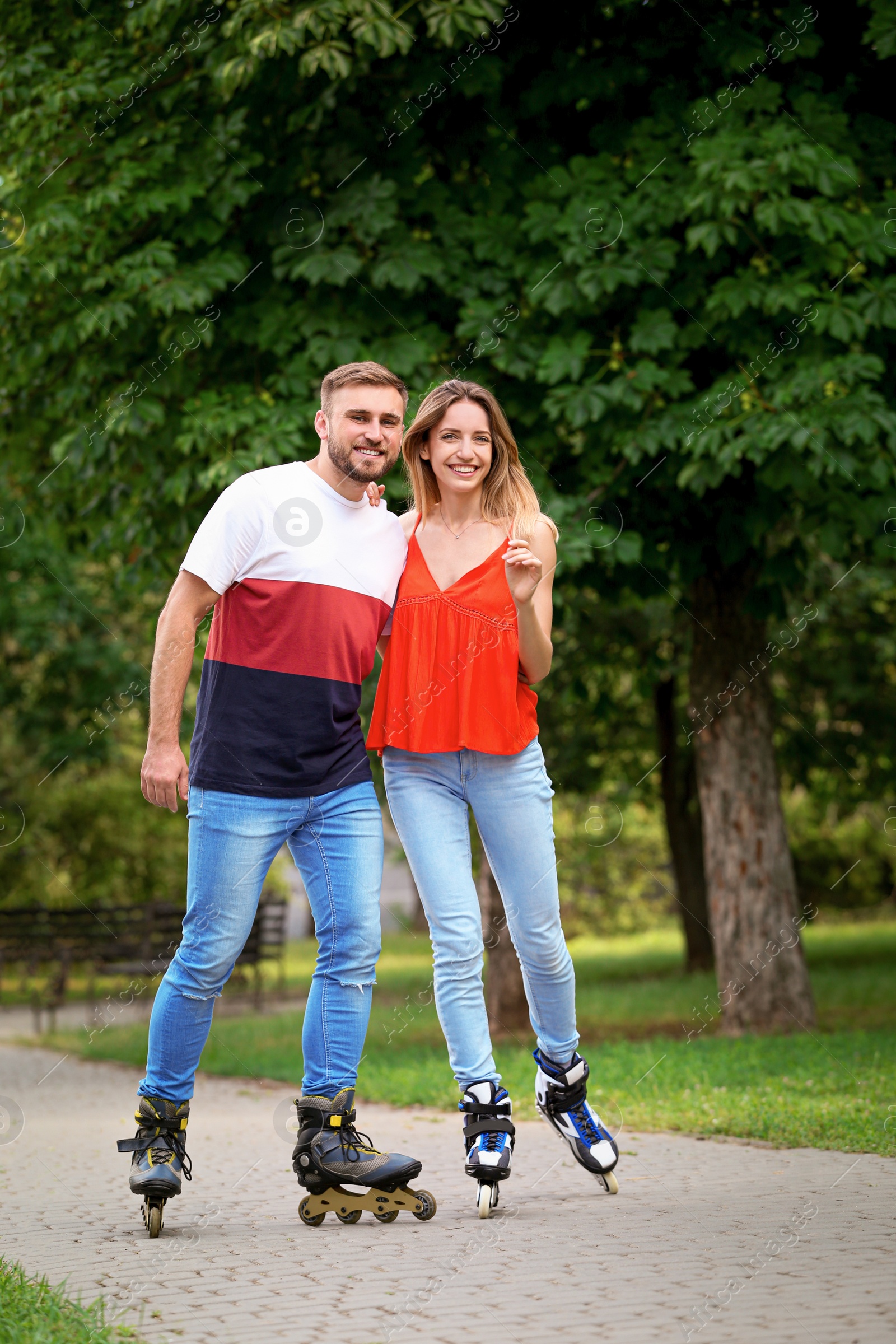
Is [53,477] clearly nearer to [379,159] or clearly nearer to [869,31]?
[379,159]

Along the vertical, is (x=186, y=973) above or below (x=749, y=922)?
above

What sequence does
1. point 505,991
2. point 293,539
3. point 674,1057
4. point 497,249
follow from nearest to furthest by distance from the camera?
1. point 293,539
2. point 497,249
3. point 674,1057
4. point 505,991

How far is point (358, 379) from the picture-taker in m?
4.21

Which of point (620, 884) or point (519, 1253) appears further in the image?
point (620, 884)

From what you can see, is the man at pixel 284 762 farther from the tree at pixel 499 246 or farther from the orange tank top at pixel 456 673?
the tree at pixel 499 246

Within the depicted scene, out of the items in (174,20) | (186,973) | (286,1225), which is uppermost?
(174,20)

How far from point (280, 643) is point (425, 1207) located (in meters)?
1.62

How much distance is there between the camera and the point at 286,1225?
407 centimetres

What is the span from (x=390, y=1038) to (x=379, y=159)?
22.8 feet

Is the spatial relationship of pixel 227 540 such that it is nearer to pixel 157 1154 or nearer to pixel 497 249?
pixel 157 1154

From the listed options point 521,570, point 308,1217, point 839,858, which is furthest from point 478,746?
point 839,858

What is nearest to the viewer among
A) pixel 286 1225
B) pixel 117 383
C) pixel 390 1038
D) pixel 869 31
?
pixel 286 1225

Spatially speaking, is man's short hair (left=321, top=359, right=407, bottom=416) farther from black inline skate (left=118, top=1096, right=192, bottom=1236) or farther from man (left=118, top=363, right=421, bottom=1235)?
black inline skate (left=118, top=1096, right=192, bottom=1236)

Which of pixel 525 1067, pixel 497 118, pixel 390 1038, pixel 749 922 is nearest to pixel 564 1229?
pixel 525 1067
